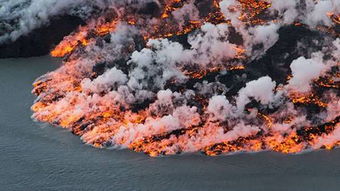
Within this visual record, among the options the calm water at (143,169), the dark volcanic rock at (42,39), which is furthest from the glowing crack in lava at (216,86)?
the dark volcanic rock at (42,39)

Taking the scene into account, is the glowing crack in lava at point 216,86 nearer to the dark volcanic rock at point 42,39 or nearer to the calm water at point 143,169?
the calm water at point 143,169

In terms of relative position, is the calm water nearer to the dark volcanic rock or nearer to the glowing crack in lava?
the glowing crack in lava

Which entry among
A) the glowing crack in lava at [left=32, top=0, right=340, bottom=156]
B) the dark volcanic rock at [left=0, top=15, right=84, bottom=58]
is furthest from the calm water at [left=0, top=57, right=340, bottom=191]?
the dark volcanic rock at [left=0, top=15, right=84, bottom=58]

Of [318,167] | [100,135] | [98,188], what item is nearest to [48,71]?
[100,135]

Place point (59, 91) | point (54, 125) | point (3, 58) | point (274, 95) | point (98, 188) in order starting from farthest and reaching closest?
point (3, 58), point (59, 91), point (54, 125), point (274, 95), point (98, 188)

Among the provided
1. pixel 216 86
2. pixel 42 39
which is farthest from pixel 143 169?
pixel 42 39

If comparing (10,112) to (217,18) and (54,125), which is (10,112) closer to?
(54,125)
